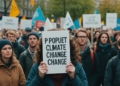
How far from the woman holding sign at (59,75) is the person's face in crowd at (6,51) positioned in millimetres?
1178

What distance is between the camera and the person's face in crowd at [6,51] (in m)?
5.46

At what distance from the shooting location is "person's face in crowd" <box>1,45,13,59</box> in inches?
215

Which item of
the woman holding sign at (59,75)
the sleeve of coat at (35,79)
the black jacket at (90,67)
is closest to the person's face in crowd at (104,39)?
the black jacket at (90,67)

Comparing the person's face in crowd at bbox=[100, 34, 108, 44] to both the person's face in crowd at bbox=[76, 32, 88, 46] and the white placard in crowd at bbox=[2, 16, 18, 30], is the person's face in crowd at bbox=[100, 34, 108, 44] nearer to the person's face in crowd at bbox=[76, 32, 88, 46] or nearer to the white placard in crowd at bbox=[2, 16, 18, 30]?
the person's face in crowd at bbox=[76, 32, 88, 46]

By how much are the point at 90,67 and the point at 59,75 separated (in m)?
2.91

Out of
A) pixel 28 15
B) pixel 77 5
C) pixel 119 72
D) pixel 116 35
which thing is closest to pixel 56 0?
pixel 77 5

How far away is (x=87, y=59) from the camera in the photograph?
7070mm

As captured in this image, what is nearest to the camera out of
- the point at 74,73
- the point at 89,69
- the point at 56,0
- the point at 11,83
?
the point at 74,73

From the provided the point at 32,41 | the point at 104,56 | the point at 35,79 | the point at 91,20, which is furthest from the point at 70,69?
the point at 91,20

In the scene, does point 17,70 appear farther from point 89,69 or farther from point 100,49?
point 100,49

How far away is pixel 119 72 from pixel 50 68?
1.86 m

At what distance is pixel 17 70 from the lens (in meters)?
5.57

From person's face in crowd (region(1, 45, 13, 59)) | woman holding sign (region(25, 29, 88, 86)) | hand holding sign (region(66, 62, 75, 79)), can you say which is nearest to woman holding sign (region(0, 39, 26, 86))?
person's face in crowd (region(1, 45, 13, 59))

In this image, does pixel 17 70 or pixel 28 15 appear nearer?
pixel 17 70
